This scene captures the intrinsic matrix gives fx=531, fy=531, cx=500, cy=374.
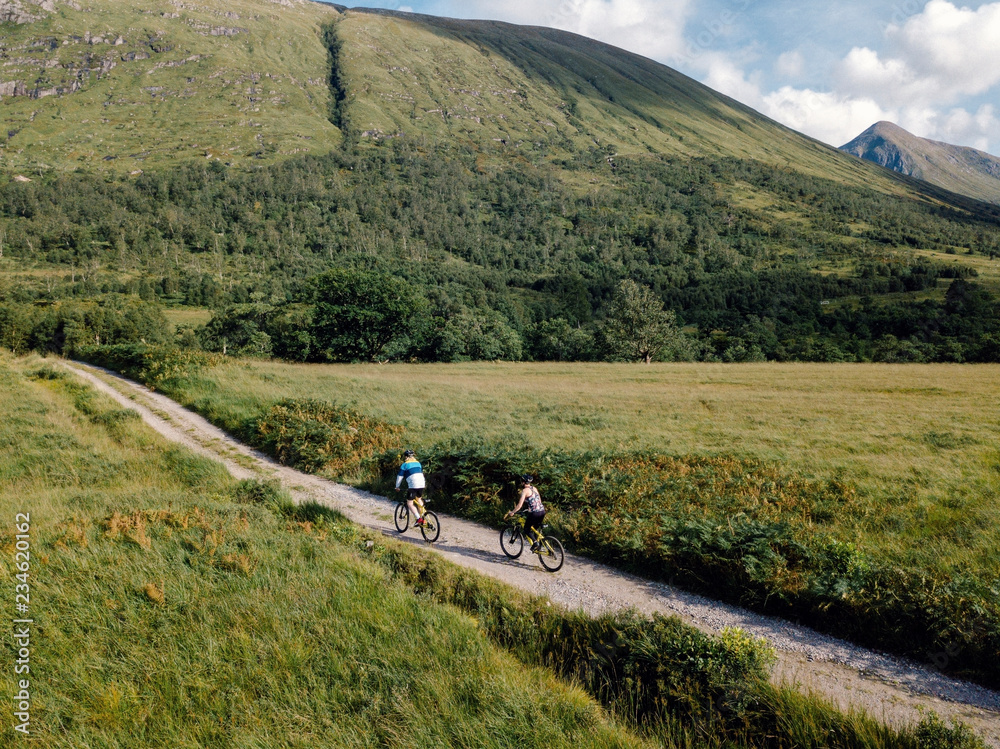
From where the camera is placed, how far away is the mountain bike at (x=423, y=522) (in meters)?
13.1

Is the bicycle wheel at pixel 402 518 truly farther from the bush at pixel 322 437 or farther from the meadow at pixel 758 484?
the bush at pixel 322 437

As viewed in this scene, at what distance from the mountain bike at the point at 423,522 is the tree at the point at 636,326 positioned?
7729 cm

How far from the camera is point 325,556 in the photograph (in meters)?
9.77

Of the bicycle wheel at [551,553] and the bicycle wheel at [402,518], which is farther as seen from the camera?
the bicycle wheel at [402,518]

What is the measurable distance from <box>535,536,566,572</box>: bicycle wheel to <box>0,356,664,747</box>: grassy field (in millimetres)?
3451

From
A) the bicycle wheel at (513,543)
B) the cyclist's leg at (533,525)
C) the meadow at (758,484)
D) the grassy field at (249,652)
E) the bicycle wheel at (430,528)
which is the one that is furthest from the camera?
the bicycle wheel at (430,528)

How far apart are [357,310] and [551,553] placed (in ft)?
218

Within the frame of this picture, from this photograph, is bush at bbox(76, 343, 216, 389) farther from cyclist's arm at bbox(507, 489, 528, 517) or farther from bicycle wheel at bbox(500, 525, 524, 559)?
cyclist's arm at bbox(507, 489, 528, 517)

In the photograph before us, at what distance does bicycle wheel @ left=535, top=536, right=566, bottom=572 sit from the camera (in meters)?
11.1

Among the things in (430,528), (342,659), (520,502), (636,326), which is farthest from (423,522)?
(636,326)

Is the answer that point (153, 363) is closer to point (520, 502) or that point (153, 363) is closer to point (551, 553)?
point (520, 502)

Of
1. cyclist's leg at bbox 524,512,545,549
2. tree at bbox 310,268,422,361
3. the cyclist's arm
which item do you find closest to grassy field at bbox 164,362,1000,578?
cyclist's leg at bbox 524,512,545,549

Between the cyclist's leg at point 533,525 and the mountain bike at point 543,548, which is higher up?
the cyclist's leg at point 533,525

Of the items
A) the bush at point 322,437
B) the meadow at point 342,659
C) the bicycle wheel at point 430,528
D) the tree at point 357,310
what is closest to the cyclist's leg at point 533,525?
the meadow at point 342,659
